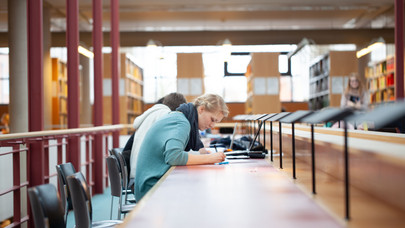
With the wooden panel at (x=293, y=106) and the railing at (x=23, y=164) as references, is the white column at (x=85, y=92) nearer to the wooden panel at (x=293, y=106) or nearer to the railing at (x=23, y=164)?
the wooden panel at (x=293, y=106)

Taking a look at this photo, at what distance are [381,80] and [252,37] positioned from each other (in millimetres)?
3649

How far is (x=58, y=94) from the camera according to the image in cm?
1176

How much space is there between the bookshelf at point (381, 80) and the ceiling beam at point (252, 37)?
847mm

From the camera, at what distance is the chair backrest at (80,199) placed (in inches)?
78.8

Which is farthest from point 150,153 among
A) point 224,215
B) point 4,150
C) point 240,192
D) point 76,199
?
point 4,150

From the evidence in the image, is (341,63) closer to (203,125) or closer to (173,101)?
(173,101)

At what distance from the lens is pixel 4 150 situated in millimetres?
3859

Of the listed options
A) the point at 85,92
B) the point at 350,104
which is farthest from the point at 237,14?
the point at 350,104

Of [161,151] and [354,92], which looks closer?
[161,151]

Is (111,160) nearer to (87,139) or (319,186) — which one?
(319,186)

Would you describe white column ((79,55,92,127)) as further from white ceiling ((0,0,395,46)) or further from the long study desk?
the long study desk

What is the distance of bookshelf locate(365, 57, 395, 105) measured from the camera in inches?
433

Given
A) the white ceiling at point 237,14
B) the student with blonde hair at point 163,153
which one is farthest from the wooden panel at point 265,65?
the student with blonde hair at point 163,153

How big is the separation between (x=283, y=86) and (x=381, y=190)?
50.2 ft
